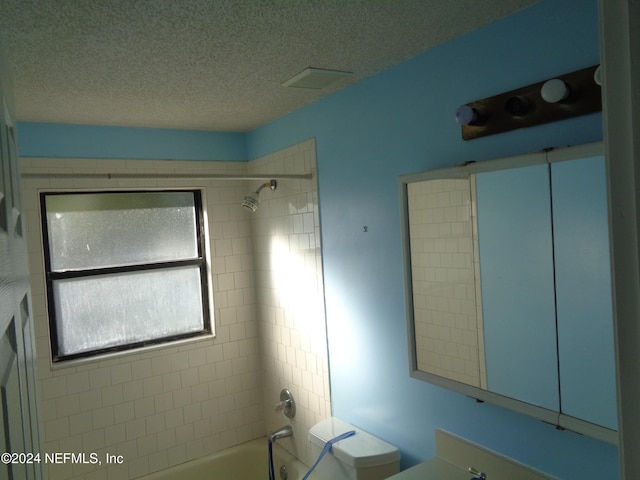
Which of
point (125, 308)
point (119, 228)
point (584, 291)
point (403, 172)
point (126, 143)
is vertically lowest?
point (125, 308)

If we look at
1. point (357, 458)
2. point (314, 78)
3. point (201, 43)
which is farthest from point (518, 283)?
point (201, 43)

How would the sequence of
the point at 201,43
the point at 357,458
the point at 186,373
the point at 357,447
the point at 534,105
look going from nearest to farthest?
the point at 534,105, the point at 201,43, the point at 357,458, the point at 357,447, the point at 186,373

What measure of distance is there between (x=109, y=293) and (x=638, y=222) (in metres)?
2.88

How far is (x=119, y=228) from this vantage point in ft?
9.39

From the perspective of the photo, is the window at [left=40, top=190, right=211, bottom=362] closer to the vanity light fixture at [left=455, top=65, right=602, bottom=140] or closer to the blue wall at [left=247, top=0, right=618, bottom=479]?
the blue wall at [left=247, top=0, right=618, bottom=479]

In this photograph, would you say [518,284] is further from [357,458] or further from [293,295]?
[293,295]

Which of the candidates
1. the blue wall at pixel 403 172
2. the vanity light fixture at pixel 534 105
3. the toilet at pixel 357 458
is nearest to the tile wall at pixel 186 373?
the blue wall at pixel 403 172

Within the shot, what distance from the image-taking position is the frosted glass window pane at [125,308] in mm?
2705

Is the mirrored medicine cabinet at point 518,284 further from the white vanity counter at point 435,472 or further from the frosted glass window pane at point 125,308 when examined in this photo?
the frosted glass window pane at point 125,308

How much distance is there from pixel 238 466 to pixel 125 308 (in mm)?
1239

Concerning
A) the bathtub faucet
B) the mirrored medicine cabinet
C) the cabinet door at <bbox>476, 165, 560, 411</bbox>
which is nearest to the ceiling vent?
the mirrored medicine cabinet

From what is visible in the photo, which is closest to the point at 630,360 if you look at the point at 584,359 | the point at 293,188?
the point at 584,359

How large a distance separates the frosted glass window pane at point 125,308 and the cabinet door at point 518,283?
2.04 meters

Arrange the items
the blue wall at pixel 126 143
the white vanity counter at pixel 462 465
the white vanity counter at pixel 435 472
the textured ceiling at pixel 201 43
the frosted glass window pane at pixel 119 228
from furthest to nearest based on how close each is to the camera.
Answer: the frosted glass window pane at pixel 119 228 → the blue wall at pixel 126 143 → the white vanity counter at pixel 435 472 → the white vanity counter at pixel 462 465 → the textured ceiling at pixel 201 43
